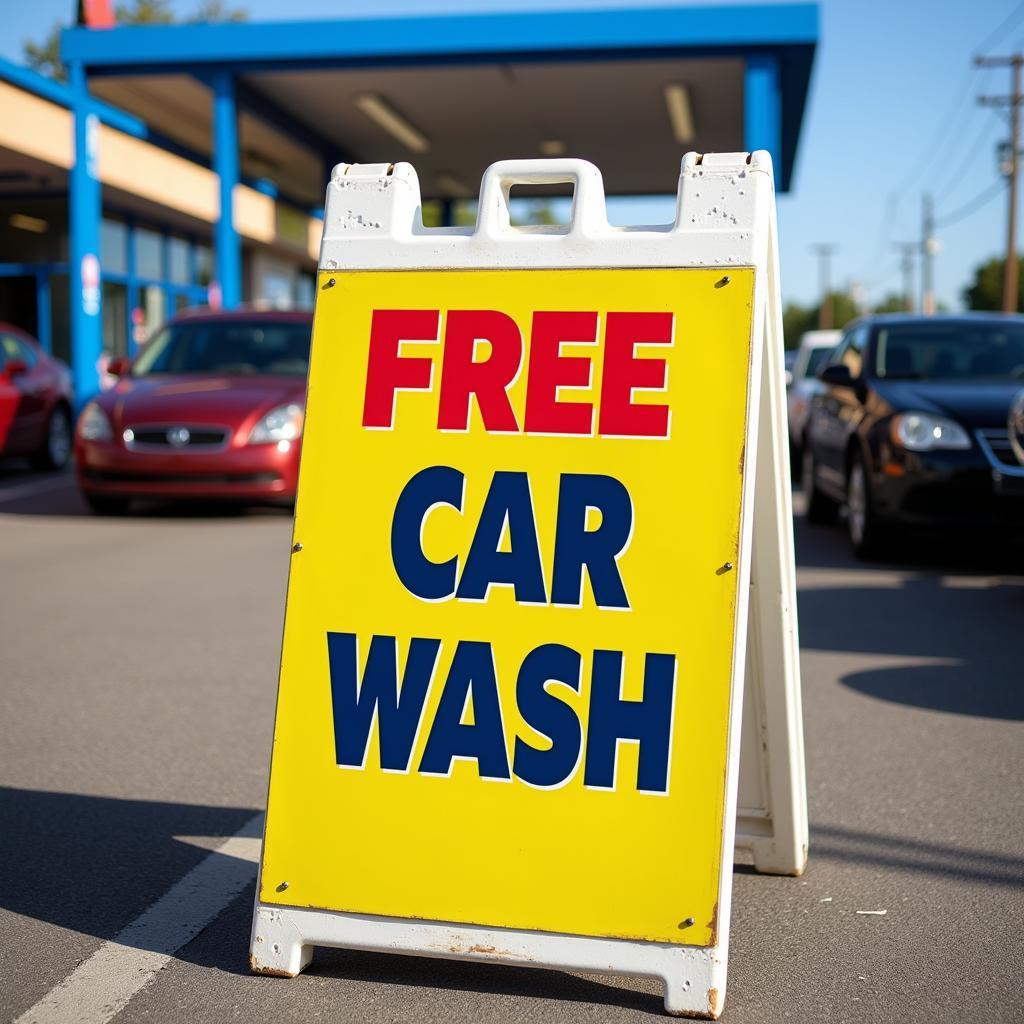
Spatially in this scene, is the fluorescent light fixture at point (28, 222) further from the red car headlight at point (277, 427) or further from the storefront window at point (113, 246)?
the red car headlight at point (277, 427)

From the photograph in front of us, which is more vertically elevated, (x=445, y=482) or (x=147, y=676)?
(x=445, y=482)

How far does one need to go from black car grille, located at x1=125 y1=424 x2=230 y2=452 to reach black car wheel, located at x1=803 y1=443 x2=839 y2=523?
4.71 meters

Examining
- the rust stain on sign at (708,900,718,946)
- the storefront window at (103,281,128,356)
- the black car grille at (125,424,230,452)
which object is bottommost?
the rust stain on sign at (708,900,718,946)

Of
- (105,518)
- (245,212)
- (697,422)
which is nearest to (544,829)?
(697,422)

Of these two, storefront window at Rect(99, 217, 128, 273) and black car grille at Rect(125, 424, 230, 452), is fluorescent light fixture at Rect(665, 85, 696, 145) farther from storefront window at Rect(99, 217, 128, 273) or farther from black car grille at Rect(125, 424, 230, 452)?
black car grille at Rect(125, 424, 230, 452)

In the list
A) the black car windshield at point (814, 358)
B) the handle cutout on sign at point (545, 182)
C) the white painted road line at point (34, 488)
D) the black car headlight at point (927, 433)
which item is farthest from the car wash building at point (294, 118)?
the handle cutout on sign at point (545, 182)

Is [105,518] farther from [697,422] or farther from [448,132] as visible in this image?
[448,132]

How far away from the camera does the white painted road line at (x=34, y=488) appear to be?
44.7ft

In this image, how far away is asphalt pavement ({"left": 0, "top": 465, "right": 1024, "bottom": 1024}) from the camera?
2.88 m

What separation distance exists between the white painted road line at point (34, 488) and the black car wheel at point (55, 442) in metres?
0.27

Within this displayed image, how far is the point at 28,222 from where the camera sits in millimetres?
25578

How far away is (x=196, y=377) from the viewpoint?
476 inches

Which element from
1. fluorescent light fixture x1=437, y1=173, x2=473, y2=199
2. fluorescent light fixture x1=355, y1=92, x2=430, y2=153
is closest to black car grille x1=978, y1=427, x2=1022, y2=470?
fluorescent light fixture x1=355, y1=92, x2=430, y2=153

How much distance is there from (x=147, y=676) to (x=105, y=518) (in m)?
6.31
